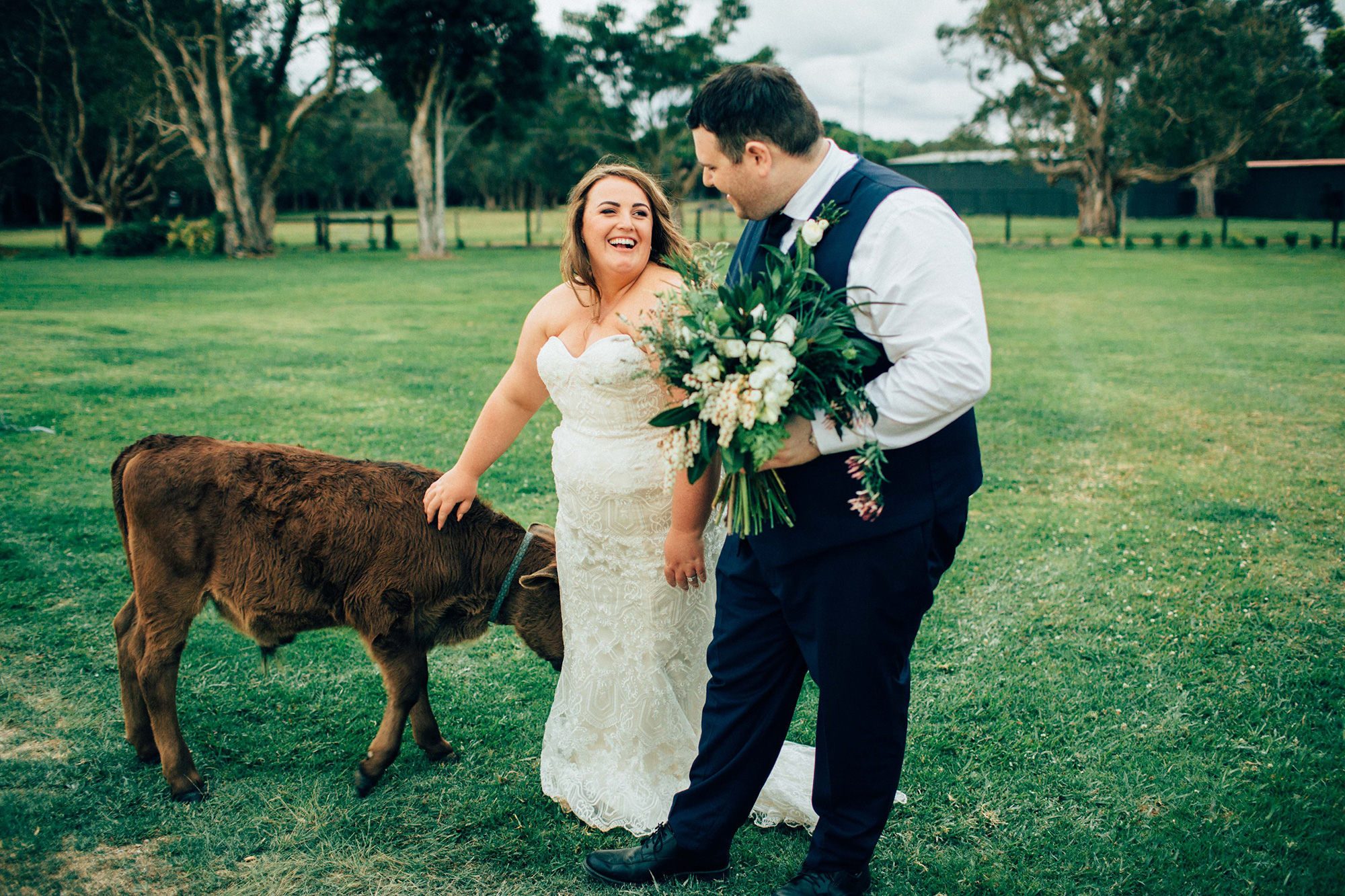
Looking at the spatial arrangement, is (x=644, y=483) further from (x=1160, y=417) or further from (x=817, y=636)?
(x=1160, y=417)

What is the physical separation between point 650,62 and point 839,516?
44.8 meters

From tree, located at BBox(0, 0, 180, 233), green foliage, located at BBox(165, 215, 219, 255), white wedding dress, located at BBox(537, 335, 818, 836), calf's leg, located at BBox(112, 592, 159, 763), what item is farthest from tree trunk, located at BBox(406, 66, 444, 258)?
white wedding dress, located at BBox(537, 335, 818, 836)

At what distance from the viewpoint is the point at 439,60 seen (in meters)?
30.8

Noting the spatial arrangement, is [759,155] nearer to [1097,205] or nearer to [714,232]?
[714,232]

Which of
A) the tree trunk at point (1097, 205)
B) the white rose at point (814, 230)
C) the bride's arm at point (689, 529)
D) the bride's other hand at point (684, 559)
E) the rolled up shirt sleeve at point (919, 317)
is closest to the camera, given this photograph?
the rolled up shirt sleeve at point (919, 317)

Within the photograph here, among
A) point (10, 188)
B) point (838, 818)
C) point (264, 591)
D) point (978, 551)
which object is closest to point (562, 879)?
point (838, 818)

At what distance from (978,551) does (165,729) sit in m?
4.88

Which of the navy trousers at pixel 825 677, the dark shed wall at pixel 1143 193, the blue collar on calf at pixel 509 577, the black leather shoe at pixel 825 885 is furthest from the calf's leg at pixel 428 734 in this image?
the dark shed wall at pixel 1143 193

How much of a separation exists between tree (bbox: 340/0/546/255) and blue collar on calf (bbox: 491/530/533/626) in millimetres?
30084

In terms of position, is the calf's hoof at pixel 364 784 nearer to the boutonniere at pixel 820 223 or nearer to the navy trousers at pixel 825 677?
the navy trousers at pixel 825 677

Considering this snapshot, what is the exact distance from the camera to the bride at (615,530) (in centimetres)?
326

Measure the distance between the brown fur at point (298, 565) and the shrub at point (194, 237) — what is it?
3383cm

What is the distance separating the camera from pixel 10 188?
52.9 metres

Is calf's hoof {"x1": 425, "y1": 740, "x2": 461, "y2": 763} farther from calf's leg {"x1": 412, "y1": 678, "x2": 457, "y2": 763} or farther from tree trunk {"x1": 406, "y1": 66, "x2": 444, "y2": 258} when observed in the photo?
tree trunk {"x1": 406, "y1": 66, "x2": 444, "y2": 258}
